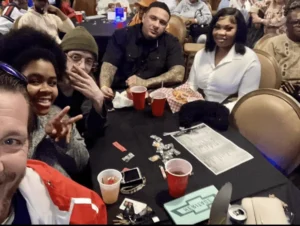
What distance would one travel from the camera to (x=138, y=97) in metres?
1.86

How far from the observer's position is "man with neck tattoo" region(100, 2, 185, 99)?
8.73 feet

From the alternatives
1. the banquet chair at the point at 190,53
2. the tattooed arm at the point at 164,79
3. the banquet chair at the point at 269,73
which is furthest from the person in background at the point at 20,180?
the banquet chair at the point at 190,53

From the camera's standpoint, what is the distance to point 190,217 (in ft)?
3.38

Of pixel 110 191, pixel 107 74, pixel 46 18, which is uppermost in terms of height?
pixel 46 18

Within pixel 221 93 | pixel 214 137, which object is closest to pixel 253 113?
pixel 214 137

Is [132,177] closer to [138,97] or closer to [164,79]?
[138,97]

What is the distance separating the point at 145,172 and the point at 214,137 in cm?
44

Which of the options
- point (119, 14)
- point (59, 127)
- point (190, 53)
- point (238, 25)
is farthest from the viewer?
point (119, 14)

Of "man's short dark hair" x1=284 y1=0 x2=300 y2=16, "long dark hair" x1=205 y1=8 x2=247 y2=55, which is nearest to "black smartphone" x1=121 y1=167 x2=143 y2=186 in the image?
"long dark hair" x1=205 y1=8 x2=247 y2=55

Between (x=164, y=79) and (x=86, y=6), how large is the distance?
148 inches

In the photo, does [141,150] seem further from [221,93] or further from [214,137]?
[221,93]

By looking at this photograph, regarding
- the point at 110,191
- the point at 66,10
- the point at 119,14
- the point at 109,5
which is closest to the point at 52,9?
the point at 66,10

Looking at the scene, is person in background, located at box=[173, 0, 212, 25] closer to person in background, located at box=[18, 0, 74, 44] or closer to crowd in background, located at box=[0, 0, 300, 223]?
crowd in background, located at box=[0, 0, 300, 223]

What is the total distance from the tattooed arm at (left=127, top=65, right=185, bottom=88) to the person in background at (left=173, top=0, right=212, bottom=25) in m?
2.24
